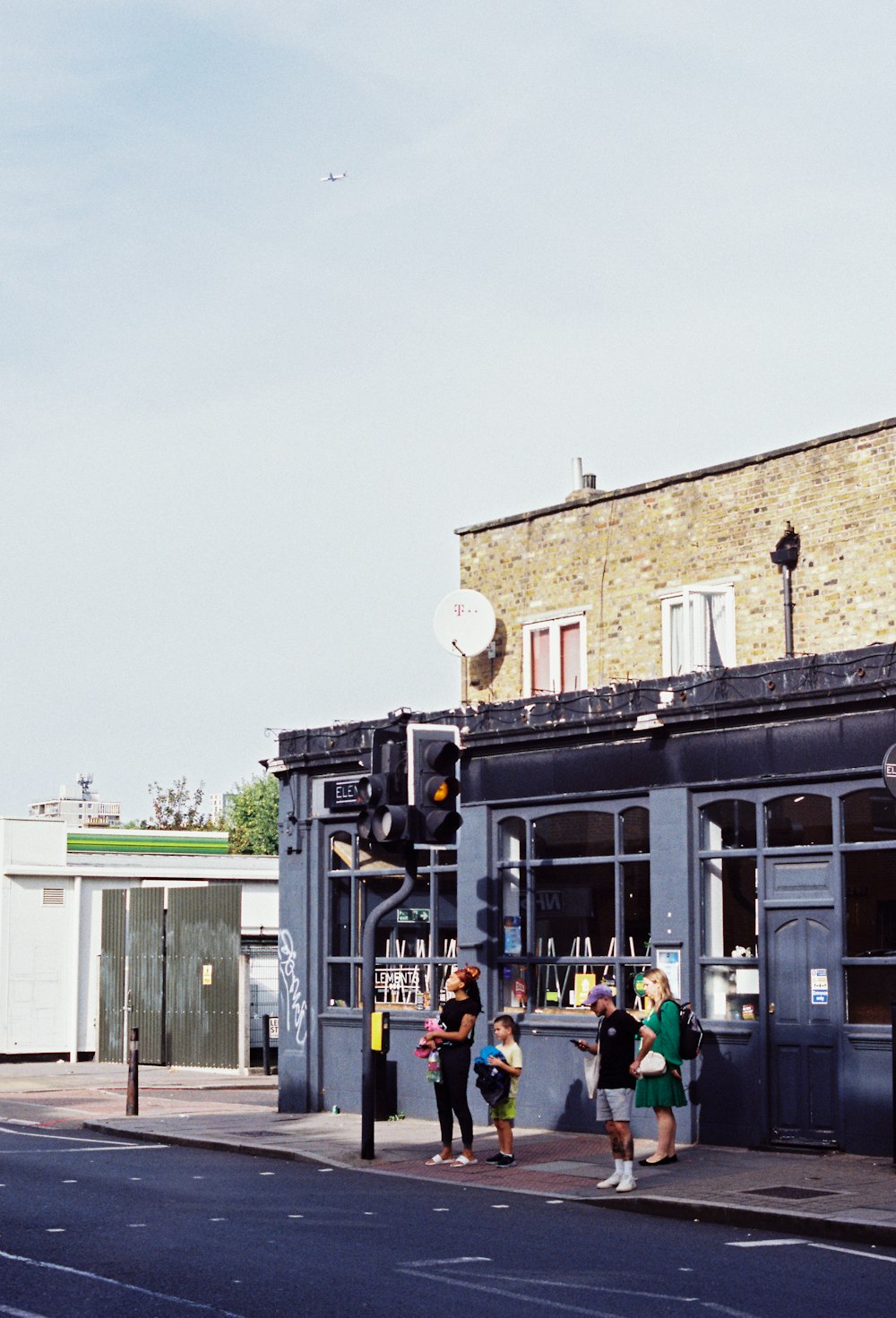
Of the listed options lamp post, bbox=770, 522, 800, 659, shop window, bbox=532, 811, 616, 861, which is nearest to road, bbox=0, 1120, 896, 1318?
shop window, bbox=532, 811, 616, 861

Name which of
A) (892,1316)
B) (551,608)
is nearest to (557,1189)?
(892,1316)

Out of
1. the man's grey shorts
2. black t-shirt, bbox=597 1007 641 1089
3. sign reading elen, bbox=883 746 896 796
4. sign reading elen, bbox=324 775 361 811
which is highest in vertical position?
sign reading elen, bbox=324 775 361 811

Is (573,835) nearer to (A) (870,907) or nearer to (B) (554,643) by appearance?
(A) (870,907)

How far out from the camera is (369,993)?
1631cm

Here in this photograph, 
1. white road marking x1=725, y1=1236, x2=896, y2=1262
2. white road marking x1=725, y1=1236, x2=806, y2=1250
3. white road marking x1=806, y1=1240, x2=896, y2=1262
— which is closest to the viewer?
white road marking x1=806, y1=1240, x2=896, y2=1262

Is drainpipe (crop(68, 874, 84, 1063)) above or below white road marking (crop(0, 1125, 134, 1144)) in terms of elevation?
above

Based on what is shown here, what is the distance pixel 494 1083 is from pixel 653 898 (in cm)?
302

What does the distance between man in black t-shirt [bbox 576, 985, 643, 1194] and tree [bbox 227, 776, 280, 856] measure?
74.3 meters

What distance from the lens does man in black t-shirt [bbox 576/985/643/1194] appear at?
46.4 ft

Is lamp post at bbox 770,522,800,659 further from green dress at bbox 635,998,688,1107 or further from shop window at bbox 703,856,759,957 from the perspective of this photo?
green dress at bbox 635,998,688,1107

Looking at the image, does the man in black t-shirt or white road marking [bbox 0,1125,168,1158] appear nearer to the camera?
the man in black t-shirt

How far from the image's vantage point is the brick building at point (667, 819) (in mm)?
16250

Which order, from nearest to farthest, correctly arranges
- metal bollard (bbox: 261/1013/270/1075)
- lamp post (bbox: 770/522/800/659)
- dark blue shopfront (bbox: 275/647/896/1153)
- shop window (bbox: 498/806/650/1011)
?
dark blue shopfront (bbox: 275/647/896/1153), shop window (bbox: 498/806/650/1011), lamp post (bbox: 770/522/800/659), metal bollard (bbox: 261/1013/270/1075)

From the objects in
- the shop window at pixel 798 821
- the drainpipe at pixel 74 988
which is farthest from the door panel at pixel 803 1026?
the drainpipe at pixel 74 988
